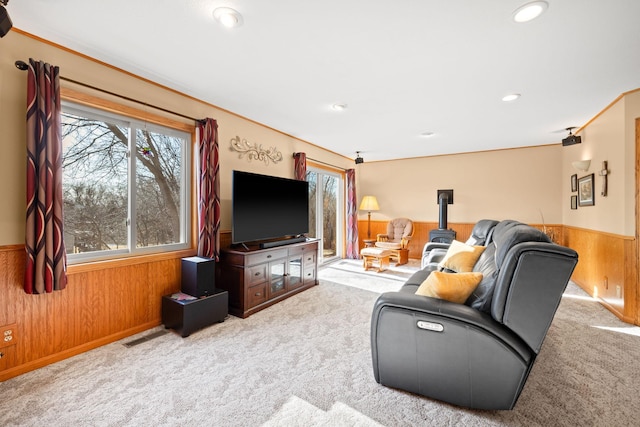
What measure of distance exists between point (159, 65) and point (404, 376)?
3.07 meters

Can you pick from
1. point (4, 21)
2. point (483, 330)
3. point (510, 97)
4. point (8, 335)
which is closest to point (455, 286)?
point (483, 330)

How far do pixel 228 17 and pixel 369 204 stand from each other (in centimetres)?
526

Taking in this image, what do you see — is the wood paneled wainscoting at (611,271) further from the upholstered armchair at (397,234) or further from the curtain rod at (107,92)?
the curtain rod at (107,92)

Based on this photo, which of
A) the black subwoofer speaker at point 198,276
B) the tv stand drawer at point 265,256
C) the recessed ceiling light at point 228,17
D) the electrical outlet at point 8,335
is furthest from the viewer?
the tv stand drawer at point 265,256

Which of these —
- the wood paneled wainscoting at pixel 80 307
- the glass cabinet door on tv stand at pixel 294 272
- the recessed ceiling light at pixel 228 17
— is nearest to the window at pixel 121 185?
the wood paneled wainscoting at pixel 80 307

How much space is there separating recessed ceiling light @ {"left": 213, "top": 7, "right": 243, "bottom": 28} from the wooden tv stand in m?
2.11

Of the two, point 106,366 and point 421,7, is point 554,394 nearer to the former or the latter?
point 421,7

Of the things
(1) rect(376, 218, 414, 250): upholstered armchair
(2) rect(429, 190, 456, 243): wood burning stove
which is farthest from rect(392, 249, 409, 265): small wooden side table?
(2) rect(429, 190, 456, 243): wood burning stove

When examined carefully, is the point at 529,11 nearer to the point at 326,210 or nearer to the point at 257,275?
the point at 257,275

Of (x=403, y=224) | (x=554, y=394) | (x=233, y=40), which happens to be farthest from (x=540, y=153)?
(x=233, y=40)

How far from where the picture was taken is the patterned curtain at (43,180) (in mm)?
2031

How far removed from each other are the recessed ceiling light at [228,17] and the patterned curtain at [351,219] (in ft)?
15.8

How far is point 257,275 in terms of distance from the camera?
11.0ft

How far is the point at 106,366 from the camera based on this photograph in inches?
85.9
